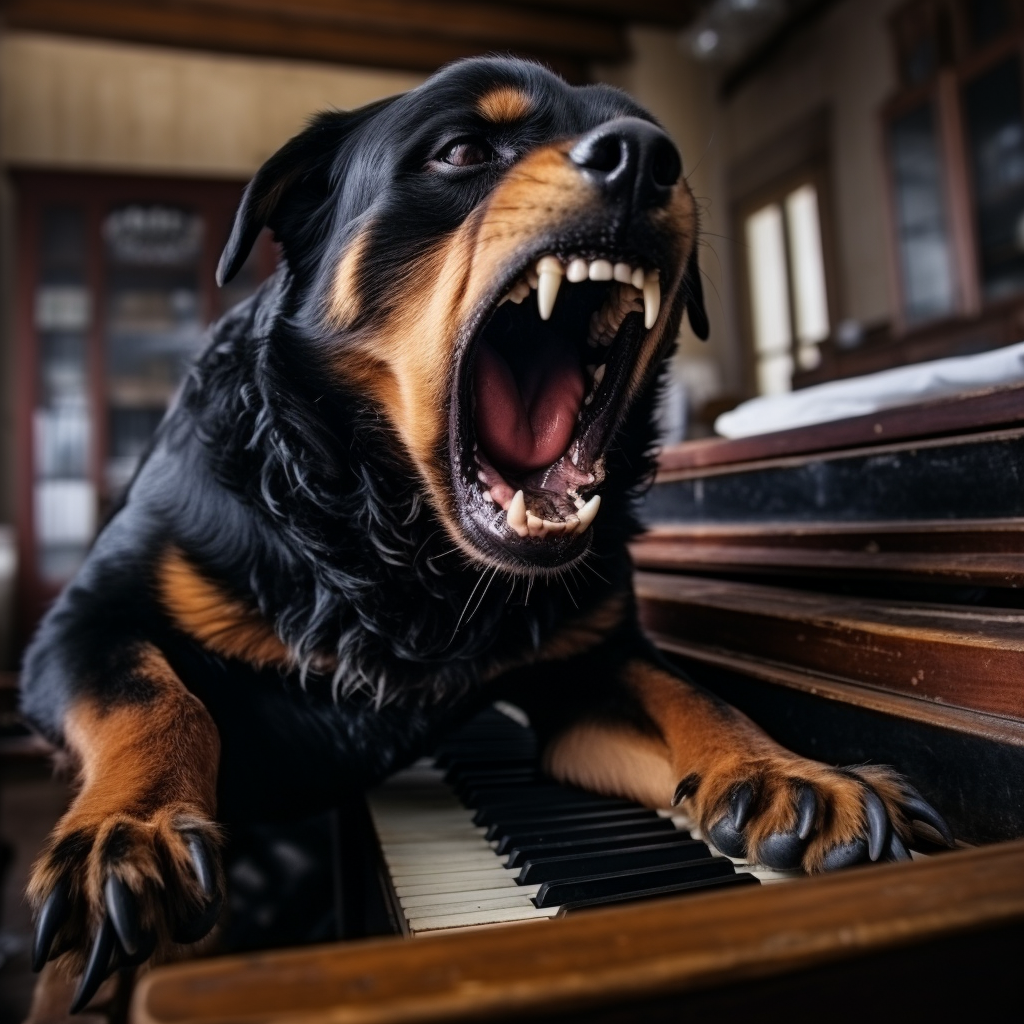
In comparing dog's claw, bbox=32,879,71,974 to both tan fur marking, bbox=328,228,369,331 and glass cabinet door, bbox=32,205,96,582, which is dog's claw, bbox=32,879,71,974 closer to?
tan fur marking, bbox=328,228,369,331

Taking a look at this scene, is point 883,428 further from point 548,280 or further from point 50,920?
point 50,920

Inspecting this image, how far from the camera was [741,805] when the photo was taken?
2.20 ft

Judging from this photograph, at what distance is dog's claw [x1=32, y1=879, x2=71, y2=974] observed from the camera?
1.77ft

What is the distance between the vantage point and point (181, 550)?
0.85 m

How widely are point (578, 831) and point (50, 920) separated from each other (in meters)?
0.38

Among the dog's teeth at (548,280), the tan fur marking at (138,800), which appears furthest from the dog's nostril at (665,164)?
the tan fur marking at (138,800)

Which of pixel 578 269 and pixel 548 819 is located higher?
pixel 578 269

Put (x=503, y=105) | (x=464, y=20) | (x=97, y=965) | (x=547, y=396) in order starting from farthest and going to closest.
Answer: (x=464, y=20) → (x=547, y=396) → (x=503, y=105) → (x=97, y=965)

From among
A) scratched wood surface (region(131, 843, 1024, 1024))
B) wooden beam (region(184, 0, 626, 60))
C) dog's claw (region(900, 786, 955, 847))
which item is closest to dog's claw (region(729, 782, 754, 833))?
dog's claw (region(900, 786, 955, 847))

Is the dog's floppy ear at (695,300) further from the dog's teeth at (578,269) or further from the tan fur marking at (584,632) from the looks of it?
the tan fur marking at (584,632)

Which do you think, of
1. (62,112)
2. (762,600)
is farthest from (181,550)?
(62,112)

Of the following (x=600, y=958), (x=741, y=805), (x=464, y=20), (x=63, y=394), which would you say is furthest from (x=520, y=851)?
(x=464, y=20)

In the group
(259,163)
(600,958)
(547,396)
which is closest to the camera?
(600,958)

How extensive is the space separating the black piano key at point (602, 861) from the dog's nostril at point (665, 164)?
1.77 feet
